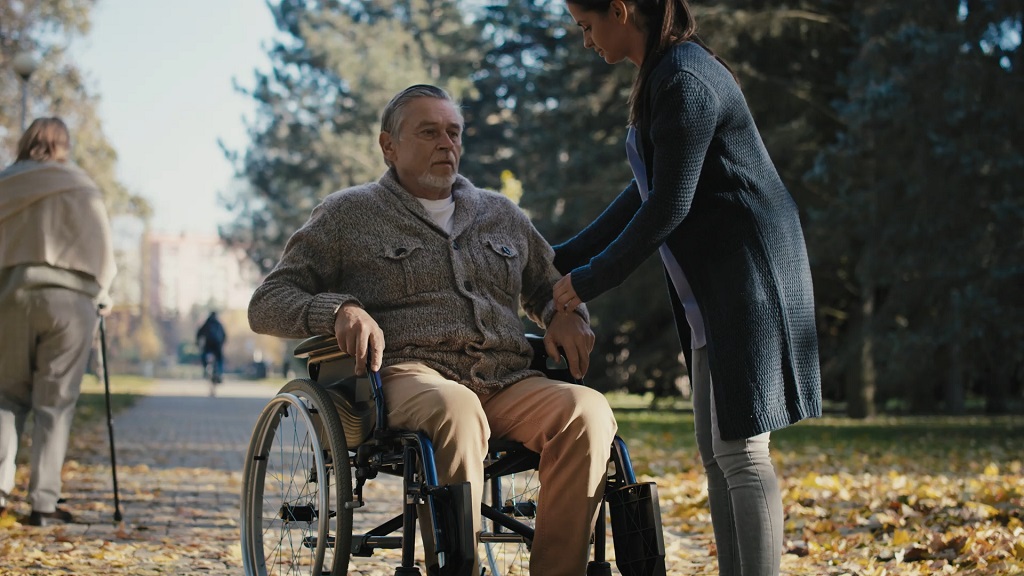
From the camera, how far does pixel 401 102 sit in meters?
3.88

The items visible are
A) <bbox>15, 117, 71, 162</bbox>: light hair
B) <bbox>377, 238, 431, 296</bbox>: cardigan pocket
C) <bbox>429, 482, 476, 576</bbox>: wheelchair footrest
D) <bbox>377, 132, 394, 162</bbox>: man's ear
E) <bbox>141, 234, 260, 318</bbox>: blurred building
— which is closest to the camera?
<bbox>429, 482, 476, 576</bbox>: wheelchair footrest

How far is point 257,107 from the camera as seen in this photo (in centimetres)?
4297

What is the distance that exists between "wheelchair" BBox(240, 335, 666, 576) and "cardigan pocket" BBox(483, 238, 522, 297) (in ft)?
0.68

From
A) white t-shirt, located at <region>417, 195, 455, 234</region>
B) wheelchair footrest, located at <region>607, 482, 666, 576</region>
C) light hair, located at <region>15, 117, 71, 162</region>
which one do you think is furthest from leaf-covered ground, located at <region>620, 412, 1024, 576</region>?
light hair, located at <region>15, 117, 71, 162</region>

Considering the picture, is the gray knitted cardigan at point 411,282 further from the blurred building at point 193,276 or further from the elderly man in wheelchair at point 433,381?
the blurred building at point 193,276

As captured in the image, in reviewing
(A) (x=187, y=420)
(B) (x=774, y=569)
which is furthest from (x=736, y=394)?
(A) (x=187, y=420)

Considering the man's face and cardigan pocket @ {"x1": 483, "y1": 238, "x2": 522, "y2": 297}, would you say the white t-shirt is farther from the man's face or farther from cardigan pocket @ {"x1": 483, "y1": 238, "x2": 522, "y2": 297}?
cardigan pocket @ {"x1": 483, "y1": 238, "x2": 522, "y2": 297}

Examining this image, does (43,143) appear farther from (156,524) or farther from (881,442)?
(881,442)

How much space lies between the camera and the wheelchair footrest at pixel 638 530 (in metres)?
3.20

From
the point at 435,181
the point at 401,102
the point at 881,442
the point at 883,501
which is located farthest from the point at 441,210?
the point at 881,442

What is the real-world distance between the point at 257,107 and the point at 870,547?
39.6 m

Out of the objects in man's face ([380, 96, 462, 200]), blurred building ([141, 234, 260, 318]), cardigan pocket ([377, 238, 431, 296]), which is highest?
blurred building ([141, 234, 260, 318])

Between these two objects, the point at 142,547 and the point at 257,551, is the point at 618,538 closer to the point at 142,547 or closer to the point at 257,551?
the point at 257,551

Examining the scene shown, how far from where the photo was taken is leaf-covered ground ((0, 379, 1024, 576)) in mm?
4812
